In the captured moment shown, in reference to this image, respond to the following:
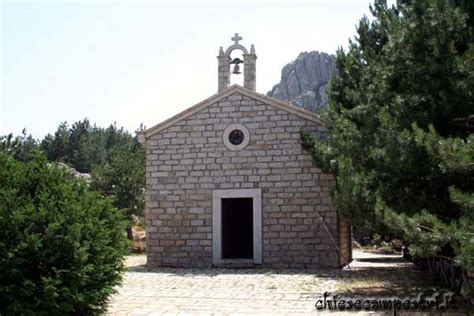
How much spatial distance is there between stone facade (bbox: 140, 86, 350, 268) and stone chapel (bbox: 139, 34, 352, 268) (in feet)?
0.09

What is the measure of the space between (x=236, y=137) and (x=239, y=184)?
4.28 ft

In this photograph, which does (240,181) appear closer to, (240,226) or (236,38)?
(240,226)

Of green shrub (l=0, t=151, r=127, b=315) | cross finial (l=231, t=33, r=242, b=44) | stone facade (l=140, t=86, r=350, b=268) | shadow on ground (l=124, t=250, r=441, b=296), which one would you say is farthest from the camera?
cross finial (l=231, t=33, r=242, b=44)

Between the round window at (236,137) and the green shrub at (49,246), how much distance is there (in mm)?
7343

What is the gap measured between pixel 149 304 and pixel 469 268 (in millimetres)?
5129

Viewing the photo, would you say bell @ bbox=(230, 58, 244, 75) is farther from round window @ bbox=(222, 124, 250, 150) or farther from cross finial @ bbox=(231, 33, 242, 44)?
round window @ bbox=(222, 124, 250, 150)

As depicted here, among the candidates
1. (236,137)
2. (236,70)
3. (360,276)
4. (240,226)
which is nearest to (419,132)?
(360,276)

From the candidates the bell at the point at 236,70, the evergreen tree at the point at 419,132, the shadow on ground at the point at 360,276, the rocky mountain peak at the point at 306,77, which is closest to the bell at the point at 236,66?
the bell at the point at 236,70

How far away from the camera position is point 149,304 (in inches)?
342

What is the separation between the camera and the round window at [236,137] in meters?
14.7

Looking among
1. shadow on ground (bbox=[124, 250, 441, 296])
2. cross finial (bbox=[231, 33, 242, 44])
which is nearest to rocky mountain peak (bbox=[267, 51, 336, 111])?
cross finial (bbox=[231, 33, 242, 44])

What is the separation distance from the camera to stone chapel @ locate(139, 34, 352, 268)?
14.1 meters

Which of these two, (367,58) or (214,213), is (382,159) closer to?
(367,58)

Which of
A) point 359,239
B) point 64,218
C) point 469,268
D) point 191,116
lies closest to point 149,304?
point 64,218
